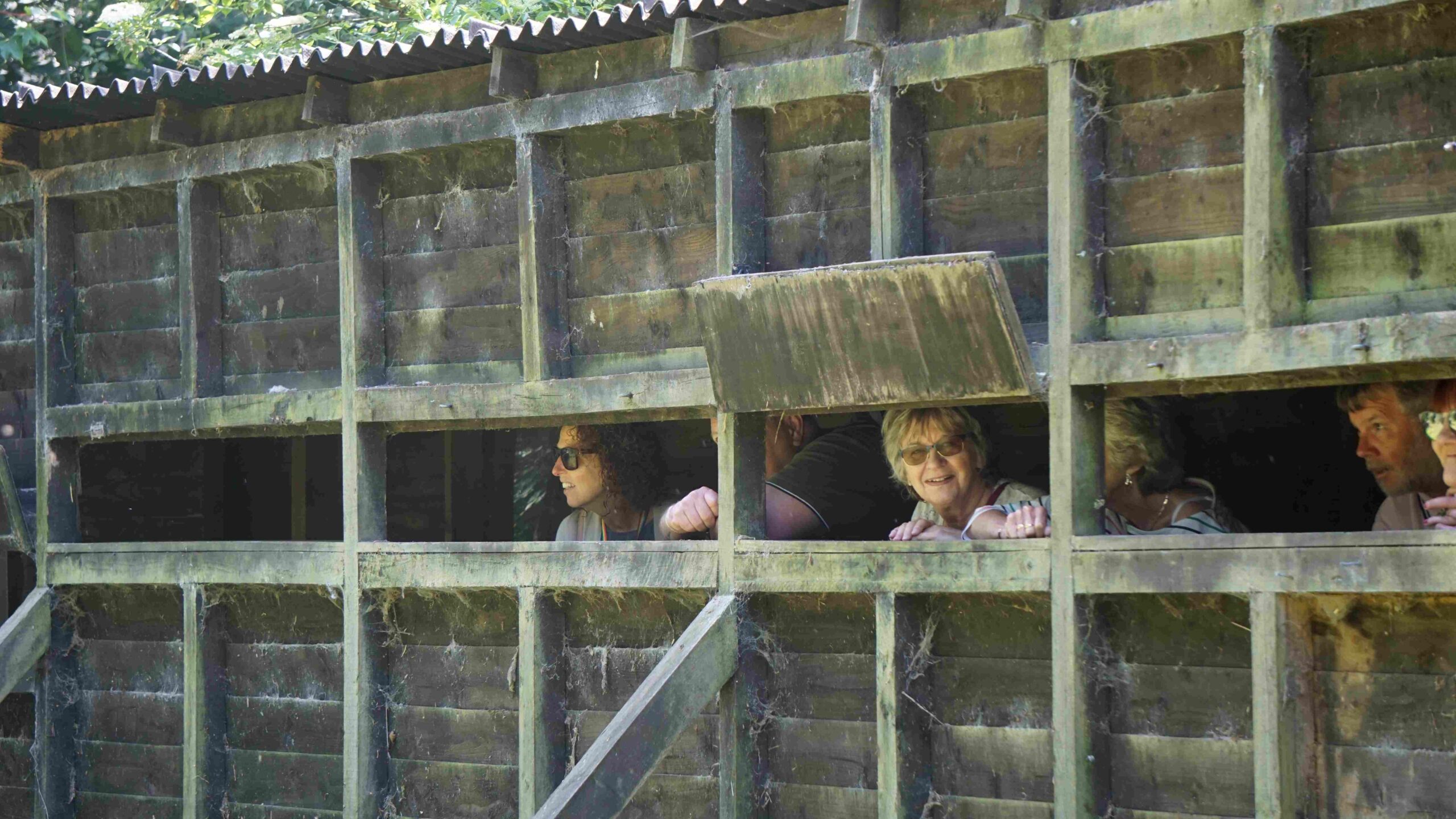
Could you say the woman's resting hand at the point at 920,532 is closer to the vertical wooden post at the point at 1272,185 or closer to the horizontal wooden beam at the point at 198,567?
the vertical wooden post at the point at 1272,185

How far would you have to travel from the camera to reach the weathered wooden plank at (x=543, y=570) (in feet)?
18.5

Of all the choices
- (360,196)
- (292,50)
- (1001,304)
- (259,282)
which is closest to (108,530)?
(259,282)

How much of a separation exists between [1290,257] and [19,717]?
5.56 m

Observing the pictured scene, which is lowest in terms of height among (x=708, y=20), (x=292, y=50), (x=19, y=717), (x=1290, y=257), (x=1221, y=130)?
(x=19, y=717)

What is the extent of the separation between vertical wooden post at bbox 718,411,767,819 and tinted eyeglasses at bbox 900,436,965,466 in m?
0.50

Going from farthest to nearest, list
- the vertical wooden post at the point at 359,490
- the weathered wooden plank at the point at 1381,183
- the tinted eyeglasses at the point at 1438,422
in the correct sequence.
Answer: the vertical wooden post at the point at 359,490, the tinted eyeglasses at the point at 1438,422, the weathered wooden plank at the point at 1381,183

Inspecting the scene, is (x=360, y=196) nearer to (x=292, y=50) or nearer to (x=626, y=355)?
(x=626, y=355)

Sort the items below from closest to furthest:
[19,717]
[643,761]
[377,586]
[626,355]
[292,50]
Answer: [643,761] < [626,355] < [377,586] < [19,717] < [292,50]

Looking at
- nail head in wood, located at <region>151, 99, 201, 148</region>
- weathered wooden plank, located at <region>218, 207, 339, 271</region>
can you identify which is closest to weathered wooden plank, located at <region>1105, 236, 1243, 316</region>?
weathered wooden plank, located at <region>218, 207, 339, 271</region>

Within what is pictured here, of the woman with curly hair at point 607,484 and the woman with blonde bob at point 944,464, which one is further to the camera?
the woman with curly hair at point 607,484

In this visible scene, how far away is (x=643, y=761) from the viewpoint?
5234 millimetres

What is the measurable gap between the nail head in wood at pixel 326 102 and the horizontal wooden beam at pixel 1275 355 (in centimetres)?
304

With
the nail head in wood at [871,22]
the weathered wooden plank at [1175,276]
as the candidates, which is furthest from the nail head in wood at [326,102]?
the weathered wooden plank at [1175,276]

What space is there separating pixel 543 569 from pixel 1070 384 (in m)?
2.01
